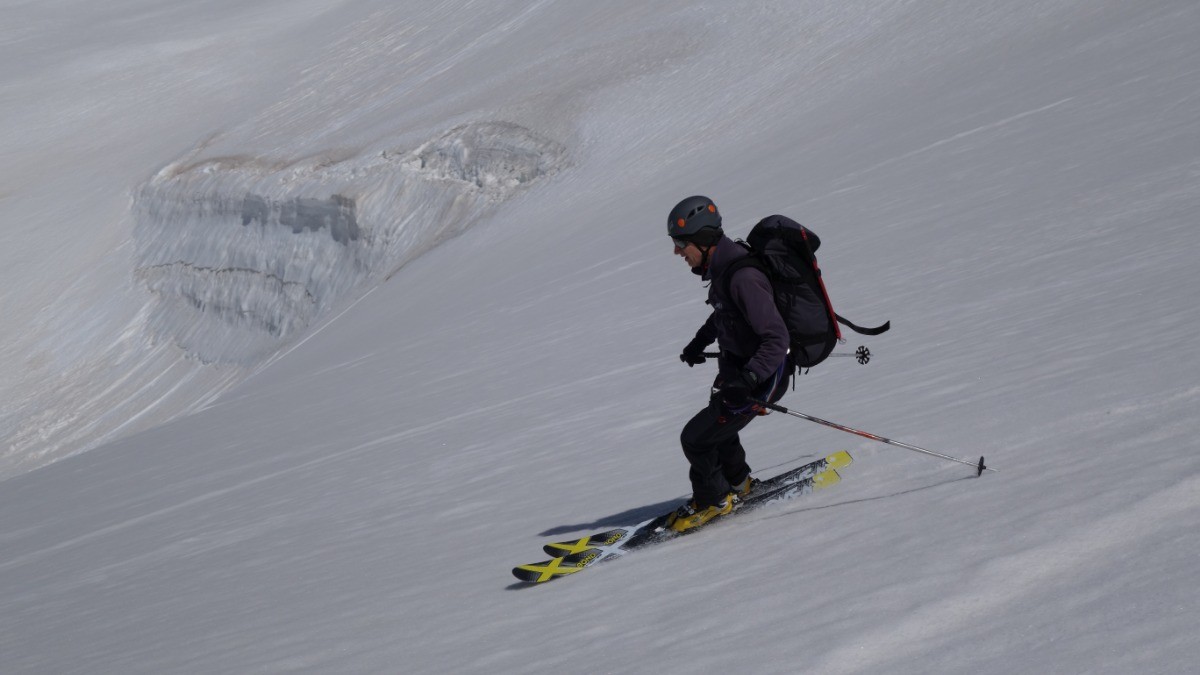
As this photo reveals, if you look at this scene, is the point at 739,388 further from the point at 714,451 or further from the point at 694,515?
the point at 694,515

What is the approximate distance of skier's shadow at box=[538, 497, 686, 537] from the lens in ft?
21.9

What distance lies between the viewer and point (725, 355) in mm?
5809

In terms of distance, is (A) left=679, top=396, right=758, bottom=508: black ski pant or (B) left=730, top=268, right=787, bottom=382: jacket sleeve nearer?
(B) left=730, top=268, right=787, bottom=382: jacket sleeve

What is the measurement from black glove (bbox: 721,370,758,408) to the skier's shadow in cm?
119

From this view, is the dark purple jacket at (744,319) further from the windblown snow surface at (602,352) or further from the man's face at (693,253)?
the windblown snow surface at (602,352)

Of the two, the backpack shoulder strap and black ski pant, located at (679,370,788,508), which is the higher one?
the backpack shoulder strap

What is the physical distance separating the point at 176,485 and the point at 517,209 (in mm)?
12269

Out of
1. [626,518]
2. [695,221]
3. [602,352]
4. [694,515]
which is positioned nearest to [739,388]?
[695,221]

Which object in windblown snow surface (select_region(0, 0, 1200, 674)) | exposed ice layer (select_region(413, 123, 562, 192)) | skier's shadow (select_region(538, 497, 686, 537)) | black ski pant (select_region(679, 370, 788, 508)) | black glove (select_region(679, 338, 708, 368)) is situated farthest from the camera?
exposed ice layer (select_region(413, 123, 562, 192))

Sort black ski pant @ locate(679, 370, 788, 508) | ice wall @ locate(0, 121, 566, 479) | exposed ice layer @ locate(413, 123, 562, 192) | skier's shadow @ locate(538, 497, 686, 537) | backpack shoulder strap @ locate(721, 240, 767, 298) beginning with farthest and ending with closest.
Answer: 1. ice wall @ locate(0, 121, 566, 479)
2. exposed ice layer @ locate(413, 123, 562, 192)
3. skier's shadow @ locate(538, 497, 686, 537)
4. black ski pant @ locate(679, 370, 788, 508)
5. backpack shoulder strap @ locate(721, 240, 767, 298)

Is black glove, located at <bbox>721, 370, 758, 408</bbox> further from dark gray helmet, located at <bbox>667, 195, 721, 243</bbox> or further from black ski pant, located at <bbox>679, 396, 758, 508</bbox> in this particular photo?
dark gray helmet, located at <bbox>667, 195, 721, 243</bbox>

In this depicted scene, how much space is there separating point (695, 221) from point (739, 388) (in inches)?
31.6

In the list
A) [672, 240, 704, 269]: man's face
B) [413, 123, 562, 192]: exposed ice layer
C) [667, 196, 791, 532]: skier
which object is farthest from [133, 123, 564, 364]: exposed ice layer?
[672, 240, 704, 269]: man's face

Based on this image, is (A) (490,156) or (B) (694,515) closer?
(B) (694,515)
